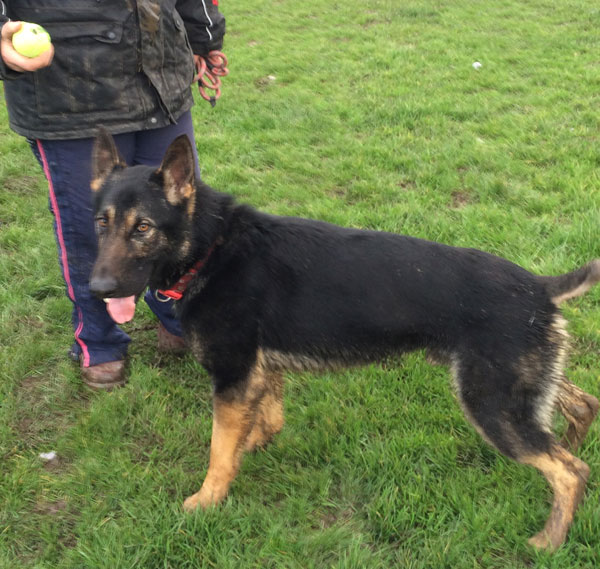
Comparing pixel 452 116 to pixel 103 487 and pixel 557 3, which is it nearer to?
pixel 103 487

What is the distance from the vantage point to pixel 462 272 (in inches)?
101

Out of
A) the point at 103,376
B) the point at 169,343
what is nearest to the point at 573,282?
the point at 169,343

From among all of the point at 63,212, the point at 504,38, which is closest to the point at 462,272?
the point at 63,212

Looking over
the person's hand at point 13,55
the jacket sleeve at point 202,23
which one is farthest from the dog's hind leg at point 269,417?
the jacket sleeve at point 202,23

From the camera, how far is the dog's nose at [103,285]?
8.13 ft

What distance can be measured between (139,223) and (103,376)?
1.43 m

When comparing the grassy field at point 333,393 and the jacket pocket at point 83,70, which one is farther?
the jacket pocket at point 83,70

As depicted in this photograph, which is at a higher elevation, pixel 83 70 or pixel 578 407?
pixel 83 70

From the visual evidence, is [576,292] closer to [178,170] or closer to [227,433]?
[227,433]

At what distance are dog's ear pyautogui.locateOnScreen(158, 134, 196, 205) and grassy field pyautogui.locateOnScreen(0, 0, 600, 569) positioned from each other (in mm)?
1373

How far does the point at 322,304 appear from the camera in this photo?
268 cm

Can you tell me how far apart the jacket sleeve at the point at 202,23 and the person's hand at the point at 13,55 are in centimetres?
125

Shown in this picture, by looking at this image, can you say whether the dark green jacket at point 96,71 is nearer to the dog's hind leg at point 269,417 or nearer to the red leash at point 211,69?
the red leash at point 211,69

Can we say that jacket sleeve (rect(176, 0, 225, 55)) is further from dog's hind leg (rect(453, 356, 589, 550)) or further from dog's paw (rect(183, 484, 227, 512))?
dog's paw (rect(183, 484, 227, 512))
